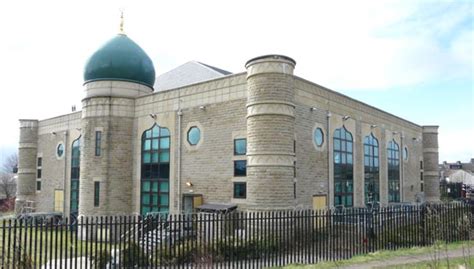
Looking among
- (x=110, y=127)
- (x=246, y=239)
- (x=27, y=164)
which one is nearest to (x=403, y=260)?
(x=246, y=239)

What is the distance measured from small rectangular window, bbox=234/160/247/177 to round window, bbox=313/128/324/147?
4.80 m

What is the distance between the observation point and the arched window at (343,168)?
23877mm

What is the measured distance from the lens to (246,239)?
43.7ft

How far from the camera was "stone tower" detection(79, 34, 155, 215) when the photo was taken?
79.9 ft

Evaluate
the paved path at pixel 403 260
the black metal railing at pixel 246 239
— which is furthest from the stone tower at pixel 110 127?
the paved path at pixel 403 260

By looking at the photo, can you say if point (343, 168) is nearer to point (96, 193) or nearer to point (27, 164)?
point (96, 193)

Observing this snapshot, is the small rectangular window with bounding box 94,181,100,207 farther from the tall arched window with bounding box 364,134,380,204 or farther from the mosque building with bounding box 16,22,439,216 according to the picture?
the tall arched window with bounding box 364,134,380,204

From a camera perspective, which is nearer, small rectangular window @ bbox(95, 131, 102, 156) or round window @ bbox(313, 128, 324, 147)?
round window @ bbox(313, 128, 324, 147)

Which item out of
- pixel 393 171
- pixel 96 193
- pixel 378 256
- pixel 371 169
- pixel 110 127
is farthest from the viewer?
pixel 393 171

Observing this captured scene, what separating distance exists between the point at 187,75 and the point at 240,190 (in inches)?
527

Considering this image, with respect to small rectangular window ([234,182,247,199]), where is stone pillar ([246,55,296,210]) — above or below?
above

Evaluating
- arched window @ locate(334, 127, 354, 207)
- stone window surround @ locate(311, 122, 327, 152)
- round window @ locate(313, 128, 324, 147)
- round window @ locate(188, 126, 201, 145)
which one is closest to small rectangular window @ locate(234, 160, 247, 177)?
round window @ locate(188, 126, 201, 145)

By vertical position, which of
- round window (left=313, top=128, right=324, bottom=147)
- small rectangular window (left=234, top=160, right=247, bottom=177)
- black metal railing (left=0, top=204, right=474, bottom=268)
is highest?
round window (left=313, top=128, right=324, bottom=147)

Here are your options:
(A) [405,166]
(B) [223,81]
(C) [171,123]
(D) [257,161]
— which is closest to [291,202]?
(D) [257,161]
